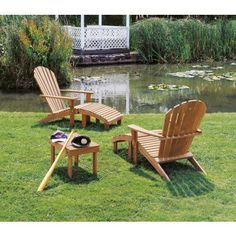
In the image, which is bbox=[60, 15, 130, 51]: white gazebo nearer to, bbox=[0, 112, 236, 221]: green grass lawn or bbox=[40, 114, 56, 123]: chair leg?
bbox=[40, 114, 56, 123]: chair leg

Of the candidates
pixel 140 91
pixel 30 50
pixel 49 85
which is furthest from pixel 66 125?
pixel 140 91

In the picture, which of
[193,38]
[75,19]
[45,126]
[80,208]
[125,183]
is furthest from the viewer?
[75,19]

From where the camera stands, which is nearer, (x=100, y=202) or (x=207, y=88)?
(x=100, y=202)

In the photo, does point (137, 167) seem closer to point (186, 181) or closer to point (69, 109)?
point (186, 181)

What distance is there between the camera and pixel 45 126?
27.1 feet

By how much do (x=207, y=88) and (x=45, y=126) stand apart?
678 centimetres

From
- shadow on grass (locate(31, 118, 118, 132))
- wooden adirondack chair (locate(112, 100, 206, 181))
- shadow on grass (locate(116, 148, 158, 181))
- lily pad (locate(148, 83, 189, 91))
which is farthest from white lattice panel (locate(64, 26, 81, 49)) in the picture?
wooden adirondack chair (locate(112, 100, 206, 181))

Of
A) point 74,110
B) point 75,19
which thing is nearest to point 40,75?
point 74,110

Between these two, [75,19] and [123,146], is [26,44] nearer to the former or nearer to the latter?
[123,146]

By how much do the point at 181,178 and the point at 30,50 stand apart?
7344mm

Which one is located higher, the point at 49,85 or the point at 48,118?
the point at 49,85

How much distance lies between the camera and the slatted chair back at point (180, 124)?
223 inches

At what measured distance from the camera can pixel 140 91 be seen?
43.5 feet

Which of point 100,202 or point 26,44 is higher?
point 26,44
